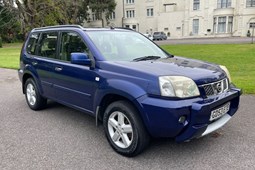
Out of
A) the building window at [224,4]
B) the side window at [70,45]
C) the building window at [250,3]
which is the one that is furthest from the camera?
the building window at [224,4]

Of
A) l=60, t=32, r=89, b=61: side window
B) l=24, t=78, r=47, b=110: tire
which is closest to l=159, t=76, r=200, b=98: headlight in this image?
l=60, t=32, r=89, b=61: side window

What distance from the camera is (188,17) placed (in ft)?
172

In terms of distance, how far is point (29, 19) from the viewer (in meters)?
28.3

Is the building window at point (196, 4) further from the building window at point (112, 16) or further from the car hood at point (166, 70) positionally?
the car hood at point (166, 70)

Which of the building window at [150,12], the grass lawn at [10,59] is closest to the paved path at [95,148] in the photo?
the grass lawn at [10,59]

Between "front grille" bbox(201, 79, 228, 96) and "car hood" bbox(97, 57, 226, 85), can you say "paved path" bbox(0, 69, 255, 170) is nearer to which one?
"front grille" bbox(201, 79, 228, 96)

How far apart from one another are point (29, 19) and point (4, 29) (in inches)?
766

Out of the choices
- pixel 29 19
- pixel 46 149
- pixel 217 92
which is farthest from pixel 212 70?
pixel 29 19

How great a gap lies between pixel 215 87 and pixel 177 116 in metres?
0.82

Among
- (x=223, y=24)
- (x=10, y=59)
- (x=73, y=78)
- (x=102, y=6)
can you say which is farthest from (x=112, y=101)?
(x=102, y=6)

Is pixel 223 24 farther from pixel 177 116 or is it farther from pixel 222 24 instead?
pixel 177 116

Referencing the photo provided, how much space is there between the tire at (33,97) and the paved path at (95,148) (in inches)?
19.9

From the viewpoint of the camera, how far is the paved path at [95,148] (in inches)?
128

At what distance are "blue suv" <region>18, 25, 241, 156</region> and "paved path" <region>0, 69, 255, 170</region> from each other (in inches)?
12.0
